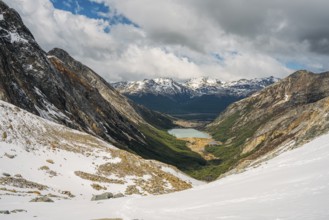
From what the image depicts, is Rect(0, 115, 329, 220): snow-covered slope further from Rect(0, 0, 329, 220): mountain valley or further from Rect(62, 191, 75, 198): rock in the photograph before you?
Rect(62, 191, 75, 198): rock

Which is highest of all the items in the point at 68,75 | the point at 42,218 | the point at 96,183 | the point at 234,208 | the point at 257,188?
the point at 68,75

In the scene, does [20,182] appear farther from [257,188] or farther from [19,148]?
[257,188]

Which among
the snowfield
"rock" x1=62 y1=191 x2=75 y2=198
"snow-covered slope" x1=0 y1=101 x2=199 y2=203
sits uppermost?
"snow-covered slope" x1=0 y1=101 x2=199 y2=203

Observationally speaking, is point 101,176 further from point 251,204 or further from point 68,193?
point 251,204

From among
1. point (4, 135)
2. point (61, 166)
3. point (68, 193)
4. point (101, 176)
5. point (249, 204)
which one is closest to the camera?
point (249, 204)

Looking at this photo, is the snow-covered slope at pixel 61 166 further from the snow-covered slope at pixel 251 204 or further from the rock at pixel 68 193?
the snow-covered slope at pixel 251 204

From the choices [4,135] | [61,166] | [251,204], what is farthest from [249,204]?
[4,135]

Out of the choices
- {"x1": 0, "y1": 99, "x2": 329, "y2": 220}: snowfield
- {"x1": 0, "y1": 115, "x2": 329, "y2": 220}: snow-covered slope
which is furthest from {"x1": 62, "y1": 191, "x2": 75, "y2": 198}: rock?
{"x1": 0, "y1": 115, "x2": 329, "y2": 220}: snow-covered slope

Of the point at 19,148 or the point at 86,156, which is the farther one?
the point at 86,156

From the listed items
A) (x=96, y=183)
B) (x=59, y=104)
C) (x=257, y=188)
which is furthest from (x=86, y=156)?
(x=59, y=104)
